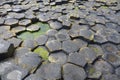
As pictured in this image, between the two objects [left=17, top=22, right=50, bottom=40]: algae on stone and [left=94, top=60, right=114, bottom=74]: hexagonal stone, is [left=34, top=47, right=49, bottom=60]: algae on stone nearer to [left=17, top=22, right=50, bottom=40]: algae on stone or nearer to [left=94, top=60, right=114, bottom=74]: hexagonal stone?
[left=17, top=22, right=50, bottom=40]: algae on stone

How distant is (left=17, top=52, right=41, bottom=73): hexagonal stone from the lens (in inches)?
45.8

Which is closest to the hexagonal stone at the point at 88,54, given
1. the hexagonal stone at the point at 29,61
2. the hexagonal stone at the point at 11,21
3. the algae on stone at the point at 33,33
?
the hexagonal stone at the point at 29,61

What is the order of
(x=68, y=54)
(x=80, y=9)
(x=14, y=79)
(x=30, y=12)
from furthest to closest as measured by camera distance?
(x=80, y=9)
(x=30, y=12)
(x=68, y=54)
(x=14, y=79)

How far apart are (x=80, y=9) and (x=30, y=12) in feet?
1.99

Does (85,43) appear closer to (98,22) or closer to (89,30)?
(89,30)

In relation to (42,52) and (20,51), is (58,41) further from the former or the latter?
(20,51)

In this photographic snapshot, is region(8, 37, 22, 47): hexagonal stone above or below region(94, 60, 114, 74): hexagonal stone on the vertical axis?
above

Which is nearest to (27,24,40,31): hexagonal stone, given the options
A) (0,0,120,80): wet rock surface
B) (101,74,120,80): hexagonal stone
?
(0,0,120,80): wet rock surface

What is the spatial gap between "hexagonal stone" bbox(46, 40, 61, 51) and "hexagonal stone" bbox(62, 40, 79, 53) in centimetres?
4

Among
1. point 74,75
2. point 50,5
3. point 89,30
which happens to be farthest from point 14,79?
point 50,5

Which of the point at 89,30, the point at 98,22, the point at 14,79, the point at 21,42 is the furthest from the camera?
the point at 98,22

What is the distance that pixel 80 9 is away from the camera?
6.85ft

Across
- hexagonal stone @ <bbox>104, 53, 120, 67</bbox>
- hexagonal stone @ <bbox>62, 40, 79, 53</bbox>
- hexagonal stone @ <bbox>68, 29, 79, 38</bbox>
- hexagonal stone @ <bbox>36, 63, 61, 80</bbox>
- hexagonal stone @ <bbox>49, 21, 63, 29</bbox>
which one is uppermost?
hexagonal stone @ <bbox>49, 21, 63, 29</bbox>

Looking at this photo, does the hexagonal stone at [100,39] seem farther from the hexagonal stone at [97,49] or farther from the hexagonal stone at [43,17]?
the hexagonal stone at [43,17]
